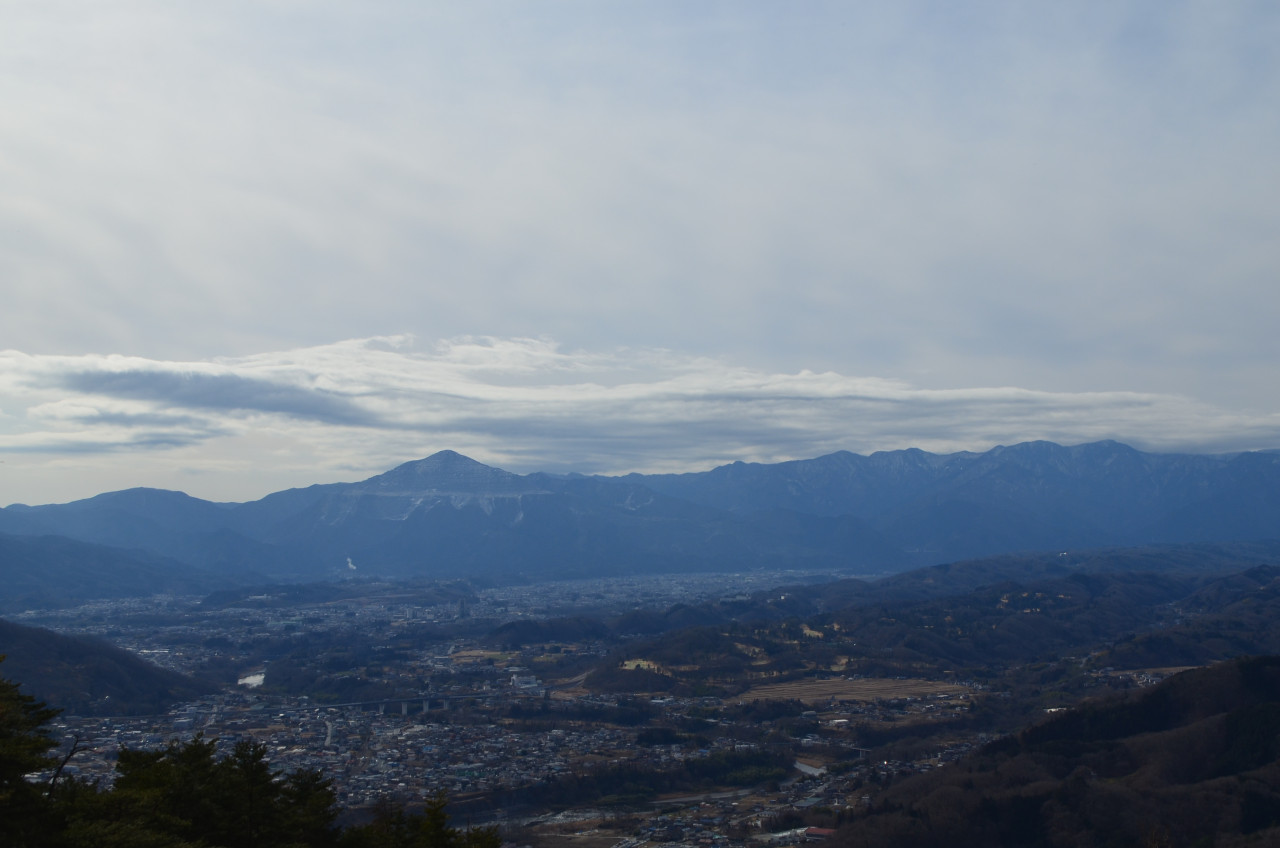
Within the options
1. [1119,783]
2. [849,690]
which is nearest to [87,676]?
[849,690]

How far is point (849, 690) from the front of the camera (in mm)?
105562

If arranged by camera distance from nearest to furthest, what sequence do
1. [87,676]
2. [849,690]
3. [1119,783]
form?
1. [1119,783]
2. [87,676]
3. [849,690]

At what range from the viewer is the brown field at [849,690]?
331 ft

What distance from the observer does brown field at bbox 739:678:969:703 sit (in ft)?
331

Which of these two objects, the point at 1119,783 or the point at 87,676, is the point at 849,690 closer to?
the point at 1119,783

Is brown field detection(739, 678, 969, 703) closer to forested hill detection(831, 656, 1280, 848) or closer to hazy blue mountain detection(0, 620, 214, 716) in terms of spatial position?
forested hill detection(831, 656, 1280, 848)

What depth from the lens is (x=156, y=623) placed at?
166750mm

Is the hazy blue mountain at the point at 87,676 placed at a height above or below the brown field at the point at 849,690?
above

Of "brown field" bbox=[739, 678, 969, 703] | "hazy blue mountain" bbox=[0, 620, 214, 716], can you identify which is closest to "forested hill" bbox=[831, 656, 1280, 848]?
"brown field" bbox=[739, 678, 969, 703]

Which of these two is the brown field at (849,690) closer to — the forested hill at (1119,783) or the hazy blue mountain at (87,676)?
the forested hill at (1119,783)

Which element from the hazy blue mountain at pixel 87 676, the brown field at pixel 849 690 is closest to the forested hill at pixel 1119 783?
the brown field at pixel 849 690

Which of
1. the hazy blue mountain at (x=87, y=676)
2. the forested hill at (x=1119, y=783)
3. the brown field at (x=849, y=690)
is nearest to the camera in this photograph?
the forested hill at (x=1119, y=783)

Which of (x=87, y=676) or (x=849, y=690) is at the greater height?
(x=87, y=676)

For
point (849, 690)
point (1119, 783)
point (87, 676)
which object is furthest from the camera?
point (849, 690)
